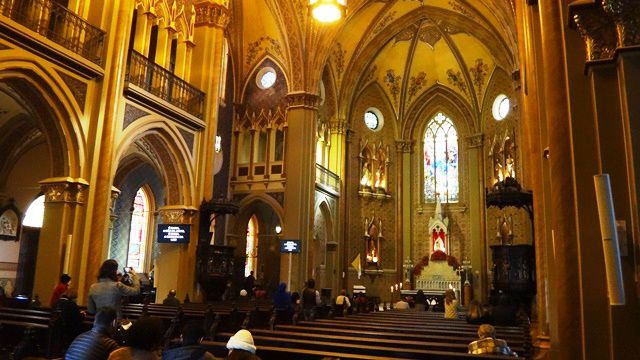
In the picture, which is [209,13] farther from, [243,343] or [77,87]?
[243,343]

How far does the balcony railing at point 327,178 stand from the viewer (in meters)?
23.4

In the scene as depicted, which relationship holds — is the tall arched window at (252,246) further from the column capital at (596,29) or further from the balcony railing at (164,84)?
the column capital at (596,29)

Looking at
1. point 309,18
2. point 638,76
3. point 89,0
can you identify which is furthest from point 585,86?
point 309,18

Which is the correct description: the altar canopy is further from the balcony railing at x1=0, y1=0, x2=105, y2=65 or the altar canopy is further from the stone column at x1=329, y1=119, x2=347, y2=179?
the balcony railing at x1=0, y1=0, x2=105, y2=65

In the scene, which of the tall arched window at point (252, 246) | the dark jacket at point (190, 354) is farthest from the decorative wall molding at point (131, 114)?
the tall arched window at point (252, 246)

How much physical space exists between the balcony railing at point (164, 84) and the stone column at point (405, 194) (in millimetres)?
15256

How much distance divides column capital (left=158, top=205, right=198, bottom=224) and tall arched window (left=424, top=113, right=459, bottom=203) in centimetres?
1671

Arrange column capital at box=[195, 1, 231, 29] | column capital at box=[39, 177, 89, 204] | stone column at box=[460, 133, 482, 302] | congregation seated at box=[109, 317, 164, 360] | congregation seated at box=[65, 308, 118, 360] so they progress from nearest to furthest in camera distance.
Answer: congregation seated at box=[109, 317, 164, 360], congregation seated at box=[65, 308, 118, 360], column capital at box=[39, 177, 89, 204], column capital at box=[195, 1, 231, 29], stone column at box=[460, 133, 482, 302]

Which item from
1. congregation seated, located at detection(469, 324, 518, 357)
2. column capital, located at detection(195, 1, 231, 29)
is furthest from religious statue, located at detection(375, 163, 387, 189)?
congregation seated, located at detection(469, 324, 518, 357)

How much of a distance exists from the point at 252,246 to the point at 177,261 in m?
8.97

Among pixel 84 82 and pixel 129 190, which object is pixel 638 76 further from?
pixel 129 190

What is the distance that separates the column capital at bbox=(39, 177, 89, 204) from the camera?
38.3ft

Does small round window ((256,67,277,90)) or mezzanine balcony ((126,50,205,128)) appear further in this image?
small round window ((256,67,277,90))

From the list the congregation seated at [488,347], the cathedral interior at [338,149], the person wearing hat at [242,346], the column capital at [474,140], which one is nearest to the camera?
the person wearing hat at [242,346]
